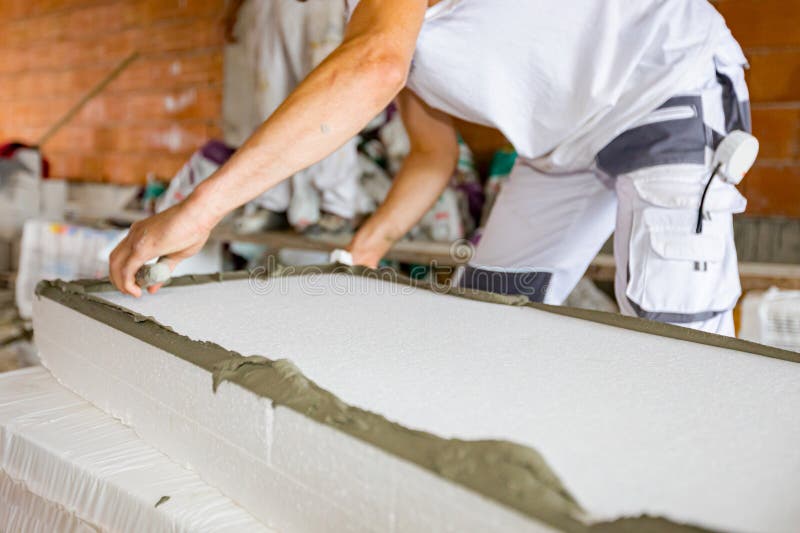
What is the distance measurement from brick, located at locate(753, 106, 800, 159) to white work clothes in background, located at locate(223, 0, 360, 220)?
4.85ft

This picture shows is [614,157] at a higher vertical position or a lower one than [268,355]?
higher

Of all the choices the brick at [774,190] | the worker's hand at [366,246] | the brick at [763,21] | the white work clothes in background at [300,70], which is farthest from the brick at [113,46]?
the worker's hand at [366,246]

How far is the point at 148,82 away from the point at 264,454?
174 inches

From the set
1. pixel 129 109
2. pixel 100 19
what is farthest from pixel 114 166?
pixel 100 19

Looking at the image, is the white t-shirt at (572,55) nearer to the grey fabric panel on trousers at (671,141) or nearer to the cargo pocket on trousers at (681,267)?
the grey fabric panel on trousers at (671,141)

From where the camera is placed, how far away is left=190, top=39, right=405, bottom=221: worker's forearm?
2.50 ft

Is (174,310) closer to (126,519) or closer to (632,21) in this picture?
(126,519)

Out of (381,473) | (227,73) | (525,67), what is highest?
(227,73)

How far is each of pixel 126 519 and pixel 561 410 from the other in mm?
360

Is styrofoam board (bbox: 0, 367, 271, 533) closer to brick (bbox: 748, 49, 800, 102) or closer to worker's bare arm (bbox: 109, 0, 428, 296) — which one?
worker's bare arm (bbox: 109, 0, 428, 296)

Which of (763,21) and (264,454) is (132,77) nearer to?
(763,21)

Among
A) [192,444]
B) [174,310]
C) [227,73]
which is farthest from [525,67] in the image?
[227,73]

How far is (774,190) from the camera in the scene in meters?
2.38

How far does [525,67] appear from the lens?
101 centimetres
